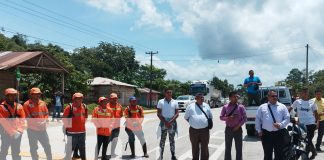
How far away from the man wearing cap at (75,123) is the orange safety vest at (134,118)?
5.71 ft

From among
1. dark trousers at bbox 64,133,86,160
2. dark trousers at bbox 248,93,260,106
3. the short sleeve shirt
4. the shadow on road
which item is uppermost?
the short sleeve shirt

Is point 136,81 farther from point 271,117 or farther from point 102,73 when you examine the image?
point 271,117

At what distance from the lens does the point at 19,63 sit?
997 inches

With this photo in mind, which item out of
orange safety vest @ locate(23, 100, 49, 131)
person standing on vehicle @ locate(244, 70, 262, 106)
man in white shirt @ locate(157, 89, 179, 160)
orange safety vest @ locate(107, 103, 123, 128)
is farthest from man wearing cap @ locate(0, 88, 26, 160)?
person standing on vehicle @ locate(244, 70, 262, 106)

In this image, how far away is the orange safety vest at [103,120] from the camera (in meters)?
9.98

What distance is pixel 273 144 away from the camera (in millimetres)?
8344

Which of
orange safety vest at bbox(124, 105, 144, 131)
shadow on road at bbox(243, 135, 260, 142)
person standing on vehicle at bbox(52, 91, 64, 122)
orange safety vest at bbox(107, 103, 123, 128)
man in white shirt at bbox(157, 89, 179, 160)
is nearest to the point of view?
man in white shirt at bbox(157, 89, 179, 160)

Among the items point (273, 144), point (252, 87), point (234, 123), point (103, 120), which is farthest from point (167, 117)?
point (252, 87)

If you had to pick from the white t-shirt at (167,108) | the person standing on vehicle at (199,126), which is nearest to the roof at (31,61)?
the white t-shirt at (167,108)

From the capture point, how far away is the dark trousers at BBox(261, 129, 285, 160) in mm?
8234

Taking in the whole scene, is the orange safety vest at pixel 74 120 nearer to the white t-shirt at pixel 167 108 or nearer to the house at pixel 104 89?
the white t-shirt at pixel 167 108

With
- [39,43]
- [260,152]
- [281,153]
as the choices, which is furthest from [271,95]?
[39,43]

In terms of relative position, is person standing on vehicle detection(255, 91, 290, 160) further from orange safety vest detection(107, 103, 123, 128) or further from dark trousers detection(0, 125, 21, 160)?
dark trousers detection(0, 125, 21, 160)

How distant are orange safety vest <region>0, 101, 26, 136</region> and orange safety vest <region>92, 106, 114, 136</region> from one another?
6.30 ft
